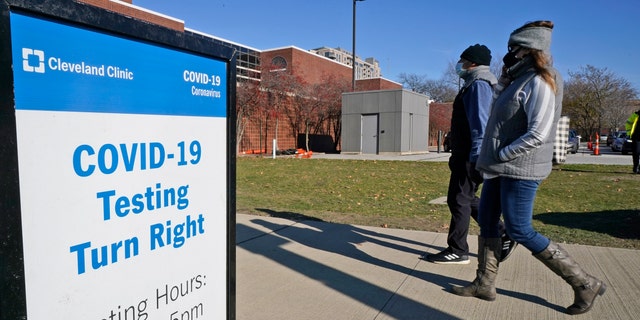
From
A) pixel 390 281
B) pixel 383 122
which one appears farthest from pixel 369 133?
pixel 390 281

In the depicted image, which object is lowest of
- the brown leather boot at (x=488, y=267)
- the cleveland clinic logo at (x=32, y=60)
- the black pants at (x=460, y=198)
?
the brown leather boot at (x=488, y=267)

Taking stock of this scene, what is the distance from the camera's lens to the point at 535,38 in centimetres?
266

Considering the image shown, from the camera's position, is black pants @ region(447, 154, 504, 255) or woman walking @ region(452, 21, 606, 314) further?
black pants @ region(447, 154, 504, 255)

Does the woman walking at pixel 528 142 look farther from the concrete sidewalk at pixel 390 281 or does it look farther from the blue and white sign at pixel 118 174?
the blue and white sign at pixel 118 174

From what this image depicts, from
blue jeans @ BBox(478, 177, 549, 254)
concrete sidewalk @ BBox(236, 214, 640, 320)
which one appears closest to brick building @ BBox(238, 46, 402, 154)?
concrete sidewalk @ BBox(236, 214, 640, 320)

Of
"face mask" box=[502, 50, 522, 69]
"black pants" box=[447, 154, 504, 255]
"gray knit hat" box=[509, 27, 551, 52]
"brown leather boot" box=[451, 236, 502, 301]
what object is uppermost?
"gray knit hat" box=[509, 27, 551, 52]

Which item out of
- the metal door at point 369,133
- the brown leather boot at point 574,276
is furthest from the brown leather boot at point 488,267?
the metal door at point 369,133

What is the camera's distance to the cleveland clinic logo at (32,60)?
3.69 feet

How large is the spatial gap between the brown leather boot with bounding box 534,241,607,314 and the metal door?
2211 cm

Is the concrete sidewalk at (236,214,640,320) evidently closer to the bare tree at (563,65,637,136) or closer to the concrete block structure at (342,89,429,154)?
the concrete block structure at (342,89,429,154)

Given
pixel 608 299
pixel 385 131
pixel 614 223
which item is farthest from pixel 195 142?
pixel 385 131

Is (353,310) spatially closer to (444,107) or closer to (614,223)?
(614,223)

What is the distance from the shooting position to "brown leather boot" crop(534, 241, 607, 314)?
2.74 metres

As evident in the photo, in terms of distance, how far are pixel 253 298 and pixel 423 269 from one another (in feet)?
5.10
